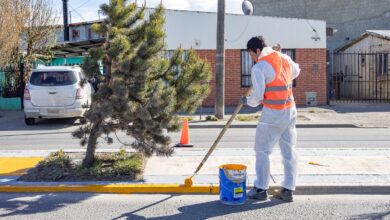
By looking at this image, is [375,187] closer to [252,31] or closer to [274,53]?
[274,53]

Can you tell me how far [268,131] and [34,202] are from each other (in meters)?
2.98

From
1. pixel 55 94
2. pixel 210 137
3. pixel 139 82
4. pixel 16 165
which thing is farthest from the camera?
pixel 55 94

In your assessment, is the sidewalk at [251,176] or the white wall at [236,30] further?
the white wall at [236,30]

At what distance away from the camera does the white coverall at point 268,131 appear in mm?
5980

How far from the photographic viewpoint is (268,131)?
600 centimetres

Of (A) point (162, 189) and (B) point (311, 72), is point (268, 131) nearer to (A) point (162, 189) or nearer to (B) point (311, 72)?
(A) point (162, 189)

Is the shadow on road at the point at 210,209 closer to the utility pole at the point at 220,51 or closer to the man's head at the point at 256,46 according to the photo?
the man's head at the point at 256,46

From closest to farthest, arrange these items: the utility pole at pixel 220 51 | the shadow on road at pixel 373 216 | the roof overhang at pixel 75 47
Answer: the shadow on road at pixel 373 216, the utility pole at pixel 220 51, the roof overhang at pixel 75 47

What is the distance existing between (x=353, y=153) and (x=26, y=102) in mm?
9341

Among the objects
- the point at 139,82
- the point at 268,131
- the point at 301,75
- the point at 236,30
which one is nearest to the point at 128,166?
the point at 139,82

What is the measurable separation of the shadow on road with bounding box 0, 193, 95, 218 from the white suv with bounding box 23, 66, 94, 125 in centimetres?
785

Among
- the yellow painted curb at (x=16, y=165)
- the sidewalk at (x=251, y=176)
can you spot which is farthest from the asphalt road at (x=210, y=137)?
the sidewalk at (x=251, y=176)

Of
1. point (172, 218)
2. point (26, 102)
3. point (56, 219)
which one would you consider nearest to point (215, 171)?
point (172, 218)

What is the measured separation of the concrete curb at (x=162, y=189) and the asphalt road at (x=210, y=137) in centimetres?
371
